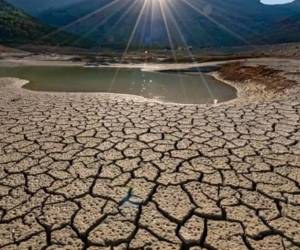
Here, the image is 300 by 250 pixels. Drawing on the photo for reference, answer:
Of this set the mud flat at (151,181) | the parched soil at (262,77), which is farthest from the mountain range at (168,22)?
the mud flat at (151,181)

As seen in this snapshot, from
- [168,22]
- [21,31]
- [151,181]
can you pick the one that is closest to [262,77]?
[151,181]

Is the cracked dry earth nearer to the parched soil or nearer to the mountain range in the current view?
the parched soil

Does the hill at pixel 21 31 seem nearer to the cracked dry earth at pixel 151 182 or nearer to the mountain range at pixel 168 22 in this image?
the mountain range at pixel 168 22

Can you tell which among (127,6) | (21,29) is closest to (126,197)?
(21,29)

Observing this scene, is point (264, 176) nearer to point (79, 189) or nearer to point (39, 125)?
point (79, 189)

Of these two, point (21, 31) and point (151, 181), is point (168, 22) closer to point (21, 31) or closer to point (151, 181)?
point (21, 31)
